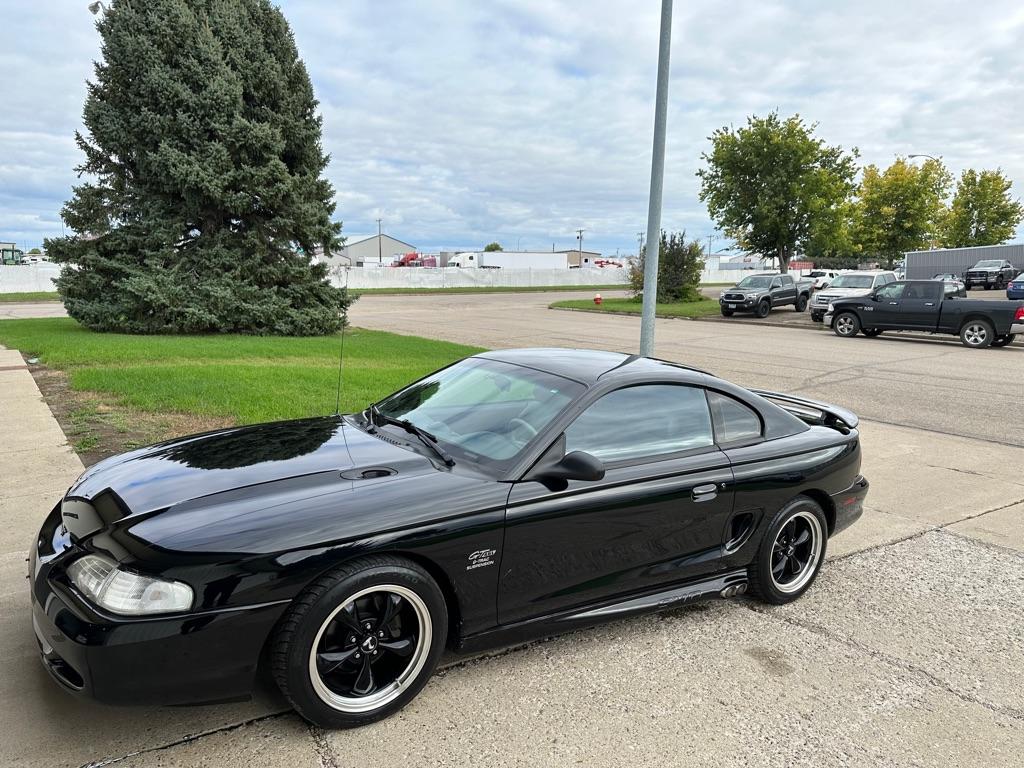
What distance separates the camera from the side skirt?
117 inches

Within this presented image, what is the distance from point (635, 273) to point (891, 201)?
24.3 m

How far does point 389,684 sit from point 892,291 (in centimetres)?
2024

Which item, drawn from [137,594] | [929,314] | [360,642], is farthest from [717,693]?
[929,314]

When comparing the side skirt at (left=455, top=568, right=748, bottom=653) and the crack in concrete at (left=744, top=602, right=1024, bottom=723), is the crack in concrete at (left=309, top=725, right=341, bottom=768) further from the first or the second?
the crack in concrete at (left=744, top=602, right=1024, bottom=723)

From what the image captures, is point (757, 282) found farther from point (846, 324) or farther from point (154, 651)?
point (154, 651)

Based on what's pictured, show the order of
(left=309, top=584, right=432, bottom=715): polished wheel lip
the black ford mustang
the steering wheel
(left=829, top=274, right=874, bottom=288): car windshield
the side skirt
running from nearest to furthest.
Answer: the black ford mustang < (left=309, top=584, right=432, bottom=715): polished wheel lip < the side skirt < the steering wheel < (left=829, top=274, right=874, bottom=288): car windshield

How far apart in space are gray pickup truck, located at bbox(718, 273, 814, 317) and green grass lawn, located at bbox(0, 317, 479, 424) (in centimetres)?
1500

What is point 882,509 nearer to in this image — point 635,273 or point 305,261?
point 305,261

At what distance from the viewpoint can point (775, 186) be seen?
35406 mm

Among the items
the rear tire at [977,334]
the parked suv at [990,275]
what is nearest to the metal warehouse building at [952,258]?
the parked suv at [990,275]

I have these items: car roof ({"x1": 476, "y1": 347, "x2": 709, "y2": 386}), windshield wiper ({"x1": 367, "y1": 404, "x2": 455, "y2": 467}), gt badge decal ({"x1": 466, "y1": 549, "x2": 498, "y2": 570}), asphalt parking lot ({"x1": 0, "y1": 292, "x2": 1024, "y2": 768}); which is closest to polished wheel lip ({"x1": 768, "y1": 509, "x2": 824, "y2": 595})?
asphalt parking lot ({"x1": 0, "y1": 292, "x2": 1024, "y2": 768})

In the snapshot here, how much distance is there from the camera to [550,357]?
4016 millimetres

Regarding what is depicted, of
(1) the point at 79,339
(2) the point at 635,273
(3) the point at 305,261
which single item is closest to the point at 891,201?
(2) the point at 635,273

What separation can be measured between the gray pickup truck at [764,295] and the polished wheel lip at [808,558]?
24.7 m
